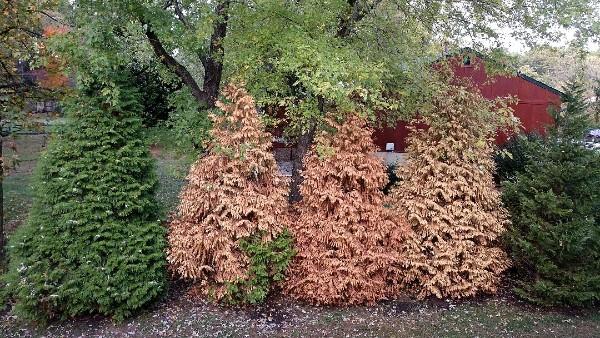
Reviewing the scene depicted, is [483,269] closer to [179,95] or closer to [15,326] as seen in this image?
[179,95]

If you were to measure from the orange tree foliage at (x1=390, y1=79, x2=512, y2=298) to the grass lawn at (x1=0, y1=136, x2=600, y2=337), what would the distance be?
0.35 meters

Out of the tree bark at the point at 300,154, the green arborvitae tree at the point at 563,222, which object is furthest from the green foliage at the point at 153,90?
the green arborvitae tree at the point at 563,222

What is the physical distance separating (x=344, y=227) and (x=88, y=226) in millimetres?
Result: 3265

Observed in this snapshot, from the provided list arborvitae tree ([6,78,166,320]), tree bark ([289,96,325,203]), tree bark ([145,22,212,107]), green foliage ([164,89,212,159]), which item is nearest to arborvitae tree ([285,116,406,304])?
tree bark ([289,96,325,203])

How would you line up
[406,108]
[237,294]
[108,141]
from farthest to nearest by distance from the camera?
[406,108] → [237,294] → [108,141]

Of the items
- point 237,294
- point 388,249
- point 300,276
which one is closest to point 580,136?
point 388,249

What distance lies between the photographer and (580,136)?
20.3 ft

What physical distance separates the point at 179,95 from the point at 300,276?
3.59m

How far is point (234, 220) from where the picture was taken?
595cm

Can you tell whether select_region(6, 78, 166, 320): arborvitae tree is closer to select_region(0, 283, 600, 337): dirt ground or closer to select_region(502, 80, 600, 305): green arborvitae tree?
select_region(0, 283, 600, 337): dirt ground

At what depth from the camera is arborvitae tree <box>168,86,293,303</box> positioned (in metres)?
5.90

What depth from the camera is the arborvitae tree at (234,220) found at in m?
5.90

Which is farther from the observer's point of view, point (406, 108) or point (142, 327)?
point (406, 108)

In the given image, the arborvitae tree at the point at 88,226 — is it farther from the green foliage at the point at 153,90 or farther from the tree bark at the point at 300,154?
the green foliage at the point at 153,90
